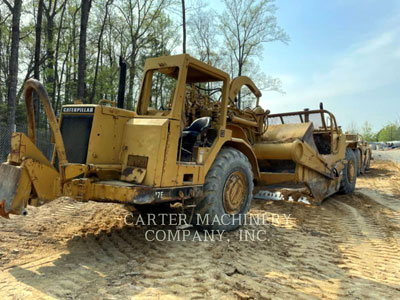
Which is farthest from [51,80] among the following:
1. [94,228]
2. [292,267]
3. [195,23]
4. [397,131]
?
[397,131]

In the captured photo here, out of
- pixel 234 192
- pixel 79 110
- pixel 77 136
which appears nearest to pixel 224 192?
pixel 234 192

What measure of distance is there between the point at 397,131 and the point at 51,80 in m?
63.5

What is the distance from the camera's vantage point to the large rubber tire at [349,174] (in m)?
8.85

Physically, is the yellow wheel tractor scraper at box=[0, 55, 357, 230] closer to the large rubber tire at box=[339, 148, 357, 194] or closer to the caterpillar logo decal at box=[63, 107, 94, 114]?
the caterpillar logo decal at box=[63, 107, 94, 114]

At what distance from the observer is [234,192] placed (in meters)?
4.91

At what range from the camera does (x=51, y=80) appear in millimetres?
23156

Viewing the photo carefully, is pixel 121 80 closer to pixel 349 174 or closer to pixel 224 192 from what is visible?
pixel 224 192

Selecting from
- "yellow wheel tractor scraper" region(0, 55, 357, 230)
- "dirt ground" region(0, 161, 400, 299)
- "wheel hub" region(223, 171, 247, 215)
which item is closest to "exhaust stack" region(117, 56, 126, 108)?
"yellow wheel tractor scraper" region(0, 55, 357, 230)

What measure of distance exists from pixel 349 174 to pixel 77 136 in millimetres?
7731

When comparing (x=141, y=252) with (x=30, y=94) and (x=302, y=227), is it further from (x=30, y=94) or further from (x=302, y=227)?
(x=302, y=227)

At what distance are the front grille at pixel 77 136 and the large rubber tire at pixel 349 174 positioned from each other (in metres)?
7.13

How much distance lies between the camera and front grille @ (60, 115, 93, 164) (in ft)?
13.4

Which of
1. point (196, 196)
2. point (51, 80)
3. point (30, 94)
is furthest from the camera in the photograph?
point (51, 80)

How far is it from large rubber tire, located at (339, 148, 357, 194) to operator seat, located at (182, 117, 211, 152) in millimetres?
5613
